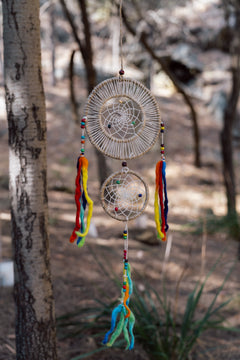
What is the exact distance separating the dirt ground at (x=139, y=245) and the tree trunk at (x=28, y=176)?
677mm

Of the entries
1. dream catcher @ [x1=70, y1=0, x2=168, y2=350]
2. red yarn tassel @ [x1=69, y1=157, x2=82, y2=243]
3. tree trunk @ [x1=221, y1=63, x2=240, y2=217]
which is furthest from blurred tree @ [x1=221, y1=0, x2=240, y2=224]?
red yarn tassel @ [x1=69, y1=157, x2=82, y2=243]

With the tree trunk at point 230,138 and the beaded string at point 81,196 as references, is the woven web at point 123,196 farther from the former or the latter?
the tree trunk at point 230,138

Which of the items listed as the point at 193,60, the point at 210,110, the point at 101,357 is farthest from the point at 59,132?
the point at 101,357

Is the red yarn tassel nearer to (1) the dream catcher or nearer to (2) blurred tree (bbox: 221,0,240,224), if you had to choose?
(1) the dream catcher

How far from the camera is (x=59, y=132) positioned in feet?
45.3

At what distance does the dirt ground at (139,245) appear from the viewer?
3.51 m

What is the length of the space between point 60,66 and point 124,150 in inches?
753

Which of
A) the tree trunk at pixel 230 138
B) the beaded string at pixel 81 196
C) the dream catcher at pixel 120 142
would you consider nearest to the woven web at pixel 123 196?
the dream catcher at pixel 120 142

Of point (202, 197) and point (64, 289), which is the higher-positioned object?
point (202, 197)

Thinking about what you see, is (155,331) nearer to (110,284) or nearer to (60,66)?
(110,284)

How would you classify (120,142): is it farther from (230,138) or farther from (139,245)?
(230,138)

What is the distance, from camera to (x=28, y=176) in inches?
91.1

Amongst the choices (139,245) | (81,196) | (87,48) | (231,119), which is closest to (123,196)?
(81,196)

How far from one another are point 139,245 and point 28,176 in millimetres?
3835
